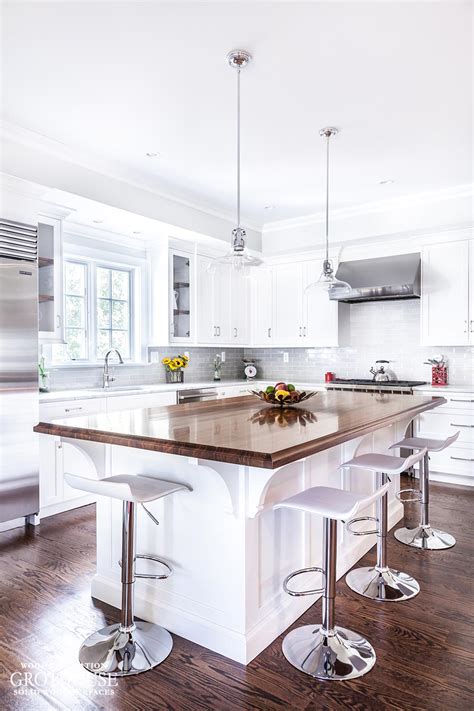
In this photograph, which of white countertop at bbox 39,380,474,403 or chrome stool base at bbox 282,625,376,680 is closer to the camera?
chrome stool base at bbox 282,625,376,680

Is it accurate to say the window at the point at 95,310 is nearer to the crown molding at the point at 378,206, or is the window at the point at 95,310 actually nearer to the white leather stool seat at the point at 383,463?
the crown molding at the point at 378,206

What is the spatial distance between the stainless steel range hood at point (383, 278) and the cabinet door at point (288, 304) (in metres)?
0.61

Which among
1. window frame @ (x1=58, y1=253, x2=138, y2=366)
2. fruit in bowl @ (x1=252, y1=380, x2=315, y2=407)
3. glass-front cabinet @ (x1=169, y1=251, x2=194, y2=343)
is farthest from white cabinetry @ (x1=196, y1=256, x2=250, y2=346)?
fruit in bowl @ (x1=252, y1=380, x2=315, y2=407)

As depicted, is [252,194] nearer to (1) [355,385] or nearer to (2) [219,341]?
(2) [219,341]

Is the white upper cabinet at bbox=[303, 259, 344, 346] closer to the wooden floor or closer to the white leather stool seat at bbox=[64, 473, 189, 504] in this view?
the wooden floor

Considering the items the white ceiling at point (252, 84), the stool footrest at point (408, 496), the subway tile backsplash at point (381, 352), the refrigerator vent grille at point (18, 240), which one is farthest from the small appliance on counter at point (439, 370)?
the refrigerator vent grille at point (18, 240)

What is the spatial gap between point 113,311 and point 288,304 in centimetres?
209

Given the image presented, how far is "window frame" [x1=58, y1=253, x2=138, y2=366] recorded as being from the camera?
457 centimetres

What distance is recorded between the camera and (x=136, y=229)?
4695 millimetres

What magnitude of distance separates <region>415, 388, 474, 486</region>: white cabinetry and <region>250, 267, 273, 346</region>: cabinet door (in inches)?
83.9

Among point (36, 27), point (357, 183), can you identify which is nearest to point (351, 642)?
point (36, 27)

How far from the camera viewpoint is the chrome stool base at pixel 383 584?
241 cm

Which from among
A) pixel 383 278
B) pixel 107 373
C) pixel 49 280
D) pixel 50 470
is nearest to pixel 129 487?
pixel 50 470

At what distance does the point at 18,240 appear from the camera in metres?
3.22
